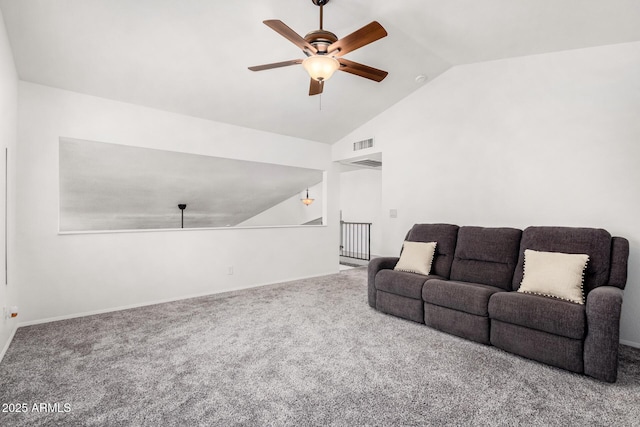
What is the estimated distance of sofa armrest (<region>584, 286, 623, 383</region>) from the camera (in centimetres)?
205

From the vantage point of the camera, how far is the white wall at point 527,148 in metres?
2.83

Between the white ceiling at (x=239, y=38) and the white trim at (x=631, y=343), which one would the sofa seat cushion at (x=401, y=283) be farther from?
the white ceiling at (x=239, y=38)

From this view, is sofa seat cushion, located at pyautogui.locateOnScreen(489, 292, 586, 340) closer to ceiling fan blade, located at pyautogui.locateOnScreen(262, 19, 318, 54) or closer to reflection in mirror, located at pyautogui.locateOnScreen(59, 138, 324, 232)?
ceiling fan blade, located at pyautogui.locateOnScreen(262, 19, 318, 54)

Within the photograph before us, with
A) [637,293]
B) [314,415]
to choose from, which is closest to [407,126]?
[637,293]

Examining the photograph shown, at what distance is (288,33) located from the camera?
216 cm

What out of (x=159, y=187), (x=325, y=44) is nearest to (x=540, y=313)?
(x=325, y=44)

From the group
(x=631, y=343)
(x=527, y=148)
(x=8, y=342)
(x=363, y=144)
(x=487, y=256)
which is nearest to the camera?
(x=8, y=342)

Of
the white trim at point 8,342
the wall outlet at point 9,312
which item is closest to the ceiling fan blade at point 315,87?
the wall outlet at point 9,312

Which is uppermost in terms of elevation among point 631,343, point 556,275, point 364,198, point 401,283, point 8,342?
point 364,198

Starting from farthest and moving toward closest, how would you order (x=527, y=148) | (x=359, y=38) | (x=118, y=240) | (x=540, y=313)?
(x=118, y=240) < (x=527, y=148) < (x=540, y=313) < (x=359, y=38)

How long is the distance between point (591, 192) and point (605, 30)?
143 centimetres

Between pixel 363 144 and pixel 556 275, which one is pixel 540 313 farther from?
pixel 363 144

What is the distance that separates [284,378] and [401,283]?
5.41 feet

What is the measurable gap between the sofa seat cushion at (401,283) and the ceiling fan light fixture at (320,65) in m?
2.14
